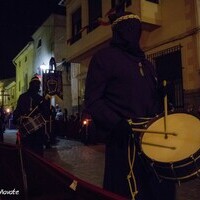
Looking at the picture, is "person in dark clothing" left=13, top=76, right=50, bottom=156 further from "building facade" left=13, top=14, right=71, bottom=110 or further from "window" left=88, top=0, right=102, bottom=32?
"building facade" left=13, top=14, right=71, bottom=110

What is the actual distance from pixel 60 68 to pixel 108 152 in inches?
1014

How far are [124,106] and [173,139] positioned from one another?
0.44 metres

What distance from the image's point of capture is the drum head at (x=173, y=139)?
2301 millimetres

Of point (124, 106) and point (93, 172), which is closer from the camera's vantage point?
point (124, 106)

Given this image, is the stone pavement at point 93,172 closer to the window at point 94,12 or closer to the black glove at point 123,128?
the black glove at point 123,128

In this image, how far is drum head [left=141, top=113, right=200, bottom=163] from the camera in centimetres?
230

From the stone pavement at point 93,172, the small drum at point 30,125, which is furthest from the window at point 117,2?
the small drum at point 30,125

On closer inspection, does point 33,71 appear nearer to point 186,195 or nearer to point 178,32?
point 178,32

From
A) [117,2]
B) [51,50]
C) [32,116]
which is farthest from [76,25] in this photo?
[32,116]

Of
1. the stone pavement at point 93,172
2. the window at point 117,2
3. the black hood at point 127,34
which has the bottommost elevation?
the stone pavement at point 93,172

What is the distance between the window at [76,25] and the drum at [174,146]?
1787 centimetres

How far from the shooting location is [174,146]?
7.63 feet

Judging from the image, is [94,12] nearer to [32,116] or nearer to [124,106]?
[32,116]

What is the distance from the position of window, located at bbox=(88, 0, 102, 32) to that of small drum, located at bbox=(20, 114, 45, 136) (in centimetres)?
1092
